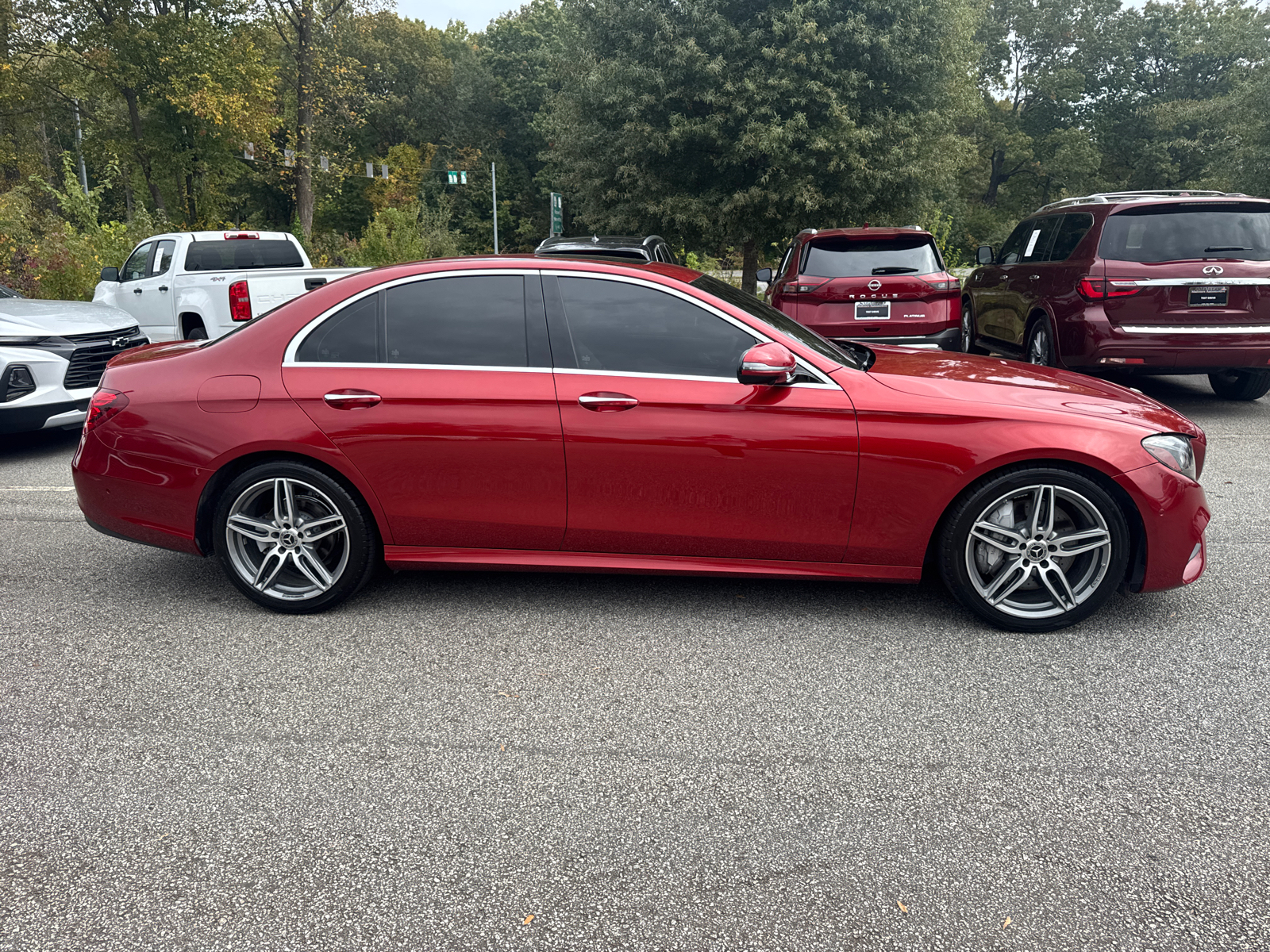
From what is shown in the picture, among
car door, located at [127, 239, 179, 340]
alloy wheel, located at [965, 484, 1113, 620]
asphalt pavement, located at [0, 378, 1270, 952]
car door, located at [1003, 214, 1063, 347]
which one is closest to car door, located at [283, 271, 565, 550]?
asphalt pavement, located at [0, 378, 1270, 952]

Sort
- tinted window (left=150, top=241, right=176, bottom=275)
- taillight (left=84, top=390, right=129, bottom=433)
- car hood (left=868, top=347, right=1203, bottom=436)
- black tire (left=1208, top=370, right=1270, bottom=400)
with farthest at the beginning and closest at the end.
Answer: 1. tinted window (left=150, top=241, right=176, bottom=275)
2. black tire (left=1208, top=370, right=1270, bottom=400)
3. taillight (left=84, top=390, right=129, bottom=433)
4. car hood (left=868, top=347, right=1203, bottom=436)

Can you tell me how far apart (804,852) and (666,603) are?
2015 mm

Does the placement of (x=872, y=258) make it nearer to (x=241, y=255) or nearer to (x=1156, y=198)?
(x=1156, y=198)

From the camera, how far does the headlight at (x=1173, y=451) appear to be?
4137 millimetres

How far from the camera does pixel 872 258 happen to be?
32.3ft

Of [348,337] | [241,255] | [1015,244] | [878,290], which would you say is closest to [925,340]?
[878,290]

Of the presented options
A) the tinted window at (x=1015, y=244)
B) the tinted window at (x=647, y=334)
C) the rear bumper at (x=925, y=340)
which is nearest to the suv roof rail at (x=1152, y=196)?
the tinted window at (x=1015, y=244)

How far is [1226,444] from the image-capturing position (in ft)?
26.8

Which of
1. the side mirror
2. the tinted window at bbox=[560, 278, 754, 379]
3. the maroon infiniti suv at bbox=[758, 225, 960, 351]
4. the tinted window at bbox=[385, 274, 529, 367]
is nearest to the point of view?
the side mirror

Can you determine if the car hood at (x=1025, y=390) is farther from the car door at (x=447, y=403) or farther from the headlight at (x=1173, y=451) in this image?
the car door at (x=447, y=403)

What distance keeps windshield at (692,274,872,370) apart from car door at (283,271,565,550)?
0.86 meters

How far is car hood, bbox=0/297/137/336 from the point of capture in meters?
8.26

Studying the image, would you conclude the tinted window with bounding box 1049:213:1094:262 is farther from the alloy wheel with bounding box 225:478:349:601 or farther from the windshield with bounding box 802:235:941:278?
the alloy wheel with bounding box 225:478:349:601

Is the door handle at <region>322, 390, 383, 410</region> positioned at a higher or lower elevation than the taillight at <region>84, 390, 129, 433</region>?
higher
